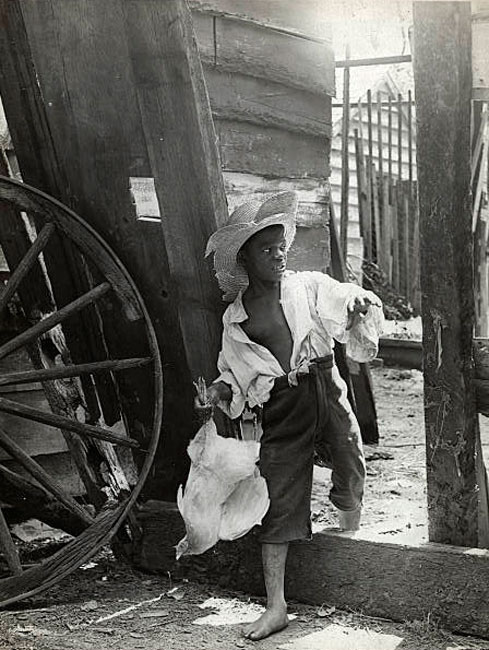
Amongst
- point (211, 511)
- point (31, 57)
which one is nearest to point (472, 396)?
point (211, 511)

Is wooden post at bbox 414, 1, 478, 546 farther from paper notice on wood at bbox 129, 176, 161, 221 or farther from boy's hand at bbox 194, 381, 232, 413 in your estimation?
paper notice on wood at bbox 129, 176, 161, 221

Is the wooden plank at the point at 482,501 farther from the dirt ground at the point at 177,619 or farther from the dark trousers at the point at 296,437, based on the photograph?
the dark trousers at the point at 296,437

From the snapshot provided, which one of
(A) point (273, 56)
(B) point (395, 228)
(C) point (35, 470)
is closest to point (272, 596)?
(C) point (35, 470)

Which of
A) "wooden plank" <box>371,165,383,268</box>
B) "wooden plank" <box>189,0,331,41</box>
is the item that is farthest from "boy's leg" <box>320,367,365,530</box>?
"wooden plank" <box>371,165,383,268</box>

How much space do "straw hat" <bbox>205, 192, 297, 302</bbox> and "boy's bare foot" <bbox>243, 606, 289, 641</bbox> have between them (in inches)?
47.5

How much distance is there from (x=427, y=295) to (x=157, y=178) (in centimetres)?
111

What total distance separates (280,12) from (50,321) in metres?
2.25

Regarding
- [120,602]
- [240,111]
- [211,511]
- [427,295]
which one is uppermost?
[240,111]

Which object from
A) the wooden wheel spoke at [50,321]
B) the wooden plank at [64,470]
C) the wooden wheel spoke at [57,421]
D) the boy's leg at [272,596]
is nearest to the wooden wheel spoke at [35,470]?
the wooden wheel spoke at [57,421]

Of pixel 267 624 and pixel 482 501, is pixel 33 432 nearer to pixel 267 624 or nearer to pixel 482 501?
pixel 267 624

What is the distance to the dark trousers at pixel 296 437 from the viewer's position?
3.45 meters

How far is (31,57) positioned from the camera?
11.7 feet

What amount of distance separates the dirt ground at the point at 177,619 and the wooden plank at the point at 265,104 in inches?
79.1

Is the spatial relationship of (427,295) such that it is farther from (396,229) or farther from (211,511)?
(396,229)
